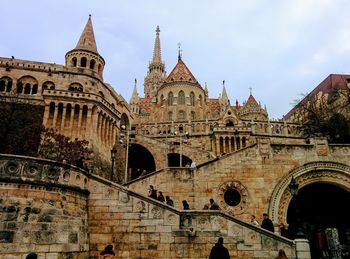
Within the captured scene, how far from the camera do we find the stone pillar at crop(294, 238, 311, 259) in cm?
966

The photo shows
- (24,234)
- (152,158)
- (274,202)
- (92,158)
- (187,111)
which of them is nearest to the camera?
(24,234)

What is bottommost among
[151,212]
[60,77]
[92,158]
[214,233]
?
[214,233]

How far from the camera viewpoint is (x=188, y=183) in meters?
14.6

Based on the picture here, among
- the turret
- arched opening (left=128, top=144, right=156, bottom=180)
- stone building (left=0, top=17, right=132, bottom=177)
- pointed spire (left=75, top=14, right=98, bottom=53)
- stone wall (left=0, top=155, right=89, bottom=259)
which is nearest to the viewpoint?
stone wall (left=0, top=155, right=89, bottom=259)

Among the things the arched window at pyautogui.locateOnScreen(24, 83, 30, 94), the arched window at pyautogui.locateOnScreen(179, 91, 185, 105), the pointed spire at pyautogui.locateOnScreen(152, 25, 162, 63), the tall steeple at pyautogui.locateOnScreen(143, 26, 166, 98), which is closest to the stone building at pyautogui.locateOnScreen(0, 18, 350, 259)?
the arched window at pyautogui.locateOnScreen(24, 83, 30, 94)

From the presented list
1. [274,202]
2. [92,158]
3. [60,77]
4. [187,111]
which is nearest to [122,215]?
[274,202]

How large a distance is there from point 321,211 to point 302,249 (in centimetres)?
856

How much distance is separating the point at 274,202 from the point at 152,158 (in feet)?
51.2

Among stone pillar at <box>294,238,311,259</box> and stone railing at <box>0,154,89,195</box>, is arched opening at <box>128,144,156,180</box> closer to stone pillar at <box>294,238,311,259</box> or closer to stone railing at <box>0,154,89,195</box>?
stone railing at <box>0,154,89,195</box>

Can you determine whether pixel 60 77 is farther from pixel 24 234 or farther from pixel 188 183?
pixel 24 234

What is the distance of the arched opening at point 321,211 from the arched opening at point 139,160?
1394 cm

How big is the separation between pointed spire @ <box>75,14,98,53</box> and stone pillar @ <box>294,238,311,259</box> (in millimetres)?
27181

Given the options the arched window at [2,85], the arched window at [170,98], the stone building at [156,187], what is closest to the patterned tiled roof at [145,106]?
the arched window at [170,98]

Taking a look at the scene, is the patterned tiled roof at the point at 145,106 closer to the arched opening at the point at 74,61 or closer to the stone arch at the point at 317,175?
the arched opening at the point at 74,61
